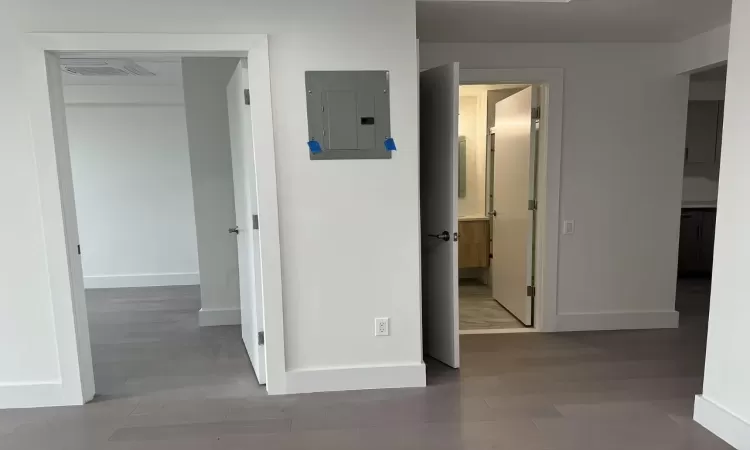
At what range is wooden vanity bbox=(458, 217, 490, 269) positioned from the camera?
17.5 feet

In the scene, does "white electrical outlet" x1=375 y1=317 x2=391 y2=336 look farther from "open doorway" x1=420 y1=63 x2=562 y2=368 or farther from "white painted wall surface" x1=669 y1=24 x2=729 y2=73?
"white painted wall surface" x1=669 y1=24 x2=729 y2=73

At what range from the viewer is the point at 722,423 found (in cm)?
232

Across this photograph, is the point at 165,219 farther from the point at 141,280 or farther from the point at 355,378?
the point at 355,378

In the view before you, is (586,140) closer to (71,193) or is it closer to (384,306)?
(384,306)

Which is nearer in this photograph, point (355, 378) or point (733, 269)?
point (733, 269)

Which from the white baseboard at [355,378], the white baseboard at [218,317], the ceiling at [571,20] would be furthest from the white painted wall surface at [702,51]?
the white baseboard at [218,317]

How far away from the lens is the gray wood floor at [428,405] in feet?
7.73

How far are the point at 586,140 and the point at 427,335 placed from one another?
1929 millimetres

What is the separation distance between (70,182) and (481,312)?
3371 mm

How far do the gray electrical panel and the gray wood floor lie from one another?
4.69 feet

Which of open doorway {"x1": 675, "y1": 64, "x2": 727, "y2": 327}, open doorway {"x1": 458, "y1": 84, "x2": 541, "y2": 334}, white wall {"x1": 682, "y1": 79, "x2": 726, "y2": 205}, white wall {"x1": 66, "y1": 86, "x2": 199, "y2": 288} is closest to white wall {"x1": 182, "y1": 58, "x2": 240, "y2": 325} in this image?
white wall {"x1": 66, "y1": 86, "x2": 199, "y2": 288}

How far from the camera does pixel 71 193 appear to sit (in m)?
2.72

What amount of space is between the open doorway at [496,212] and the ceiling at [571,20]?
283 mm

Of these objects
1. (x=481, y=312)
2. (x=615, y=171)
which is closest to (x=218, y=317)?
(x=481, y=312)
